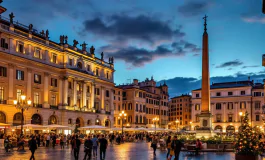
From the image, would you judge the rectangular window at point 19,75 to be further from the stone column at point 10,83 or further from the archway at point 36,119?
the archway at point 36,119

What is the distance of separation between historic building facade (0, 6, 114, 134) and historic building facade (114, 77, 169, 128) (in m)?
14.4

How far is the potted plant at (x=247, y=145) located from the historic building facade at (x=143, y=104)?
6596 centimetres

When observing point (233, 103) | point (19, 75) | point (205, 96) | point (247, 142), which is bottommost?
point (247, 142)

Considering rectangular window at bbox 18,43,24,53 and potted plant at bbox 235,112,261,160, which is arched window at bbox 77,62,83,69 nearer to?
rectangular window at bbox 18,43,24,53

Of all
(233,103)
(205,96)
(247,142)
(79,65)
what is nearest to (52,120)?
(79,65)

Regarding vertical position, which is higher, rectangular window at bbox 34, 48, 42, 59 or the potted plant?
rectangular window at bbox 34, 48, 42, 59

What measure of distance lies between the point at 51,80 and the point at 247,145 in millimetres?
43233

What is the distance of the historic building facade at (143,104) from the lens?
8744cm

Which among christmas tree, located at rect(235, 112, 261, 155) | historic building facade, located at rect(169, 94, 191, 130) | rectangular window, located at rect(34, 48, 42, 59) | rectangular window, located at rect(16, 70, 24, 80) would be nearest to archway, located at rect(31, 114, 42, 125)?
rectangular window, located at rect(16, 70, 24, 80)

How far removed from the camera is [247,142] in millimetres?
18344

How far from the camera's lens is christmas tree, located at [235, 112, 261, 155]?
1823 cm

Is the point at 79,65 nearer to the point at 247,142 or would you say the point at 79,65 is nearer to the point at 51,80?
the point at 51,80

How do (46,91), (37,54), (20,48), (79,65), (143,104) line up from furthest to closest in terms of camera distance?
(143,104), (79,65), (46,91), (37,54), (20,48)

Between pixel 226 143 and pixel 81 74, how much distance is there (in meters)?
35.7
